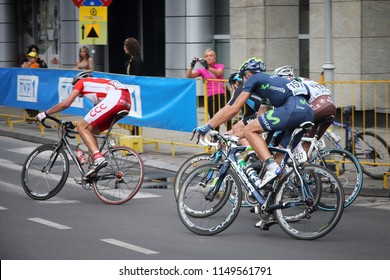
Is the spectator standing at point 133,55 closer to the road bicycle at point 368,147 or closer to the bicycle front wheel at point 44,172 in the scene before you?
the road bicycle at point 368,147

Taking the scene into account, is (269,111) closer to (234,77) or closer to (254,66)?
(254,66)

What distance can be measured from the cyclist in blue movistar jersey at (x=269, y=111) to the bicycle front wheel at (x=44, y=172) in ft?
9.18

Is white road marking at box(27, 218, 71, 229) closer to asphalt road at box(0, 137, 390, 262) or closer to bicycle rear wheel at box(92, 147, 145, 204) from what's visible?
asphalt road at box(0, 137, 390, 262)

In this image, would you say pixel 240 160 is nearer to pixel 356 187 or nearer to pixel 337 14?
pixel 356 187

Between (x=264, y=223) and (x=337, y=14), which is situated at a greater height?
(x=337, y=14)

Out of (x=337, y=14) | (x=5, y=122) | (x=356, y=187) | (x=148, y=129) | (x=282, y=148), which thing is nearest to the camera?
(x=282, y=148)

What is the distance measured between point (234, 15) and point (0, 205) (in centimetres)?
1191

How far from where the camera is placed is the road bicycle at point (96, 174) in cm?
1210

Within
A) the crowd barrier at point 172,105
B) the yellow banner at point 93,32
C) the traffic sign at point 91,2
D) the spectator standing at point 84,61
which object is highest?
the traffic sign at point 91,2

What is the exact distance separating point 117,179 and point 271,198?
9.45 ft

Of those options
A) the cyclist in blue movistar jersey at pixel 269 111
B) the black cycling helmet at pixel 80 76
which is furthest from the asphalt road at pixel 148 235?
the black cycling helmet at pixel 80 76
